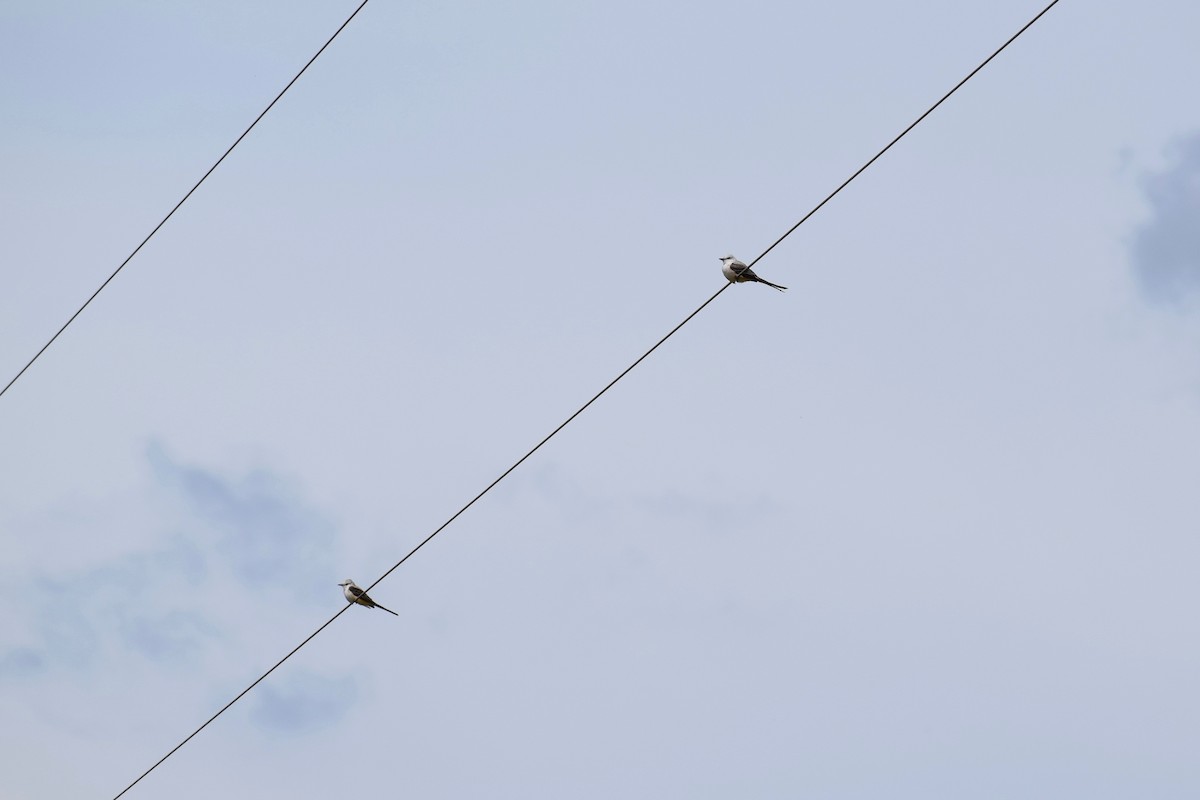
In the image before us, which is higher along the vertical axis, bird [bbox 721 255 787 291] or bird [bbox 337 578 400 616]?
bird [bbox 721 255 787 291]

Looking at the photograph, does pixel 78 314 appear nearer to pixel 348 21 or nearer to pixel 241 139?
pixel 241 139

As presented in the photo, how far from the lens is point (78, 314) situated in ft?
73.3

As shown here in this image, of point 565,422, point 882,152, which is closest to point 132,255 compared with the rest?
point 565,422

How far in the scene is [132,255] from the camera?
2178 centimetres

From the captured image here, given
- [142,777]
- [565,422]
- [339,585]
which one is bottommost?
[142,777]

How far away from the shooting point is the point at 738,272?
2334cm

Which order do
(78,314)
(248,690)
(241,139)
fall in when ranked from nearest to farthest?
(248,690) < (241,139) < (78,314)

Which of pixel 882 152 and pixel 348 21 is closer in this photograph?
pixel 882 152

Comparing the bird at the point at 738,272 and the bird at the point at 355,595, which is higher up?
the bird at the point at 738,272

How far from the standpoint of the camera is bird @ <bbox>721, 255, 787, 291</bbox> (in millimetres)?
22938

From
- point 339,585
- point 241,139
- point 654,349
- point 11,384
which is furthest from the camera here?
point 339,585

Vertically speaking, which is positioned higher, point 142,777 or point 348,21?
point 348,21

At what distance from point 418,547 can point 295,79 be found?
5.74 metres

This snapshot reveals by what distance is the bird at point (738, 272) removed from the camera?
75.3ft
